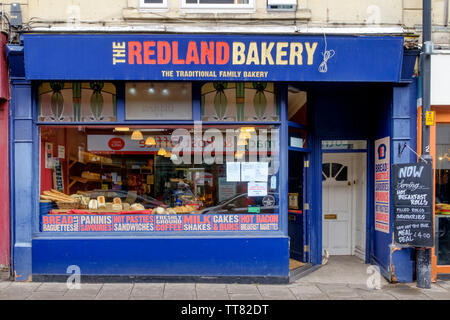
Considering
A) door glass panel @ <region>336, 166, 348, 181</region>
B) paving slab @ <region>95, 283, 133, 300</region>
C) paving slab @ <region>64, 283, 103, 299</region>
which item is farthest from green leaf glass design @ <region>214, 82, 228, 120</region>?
paving slab @ <region>64, 283, 103, 299</region>

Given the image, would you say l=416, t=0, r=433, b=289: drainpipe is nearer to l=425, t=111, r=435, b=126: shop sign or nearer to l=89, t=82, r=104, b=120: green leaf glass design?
l=425, t=111, r=435, b=126: shop sign

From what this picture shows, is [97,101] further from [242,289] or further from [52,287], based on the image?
[242,289]

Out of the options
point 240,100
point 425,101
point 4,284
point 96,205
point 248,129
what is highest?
point 240,100

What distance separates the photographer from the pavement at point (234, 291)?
546 cm

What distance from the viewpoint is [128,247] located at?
6074 mm

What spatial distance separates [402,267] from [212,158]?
3.89 m

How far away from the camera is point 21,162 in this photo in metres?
6.11

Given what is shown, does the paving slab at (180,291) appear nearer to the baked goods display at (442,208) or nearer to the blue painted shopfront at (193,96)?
the blue painted shopfront at (193,96)

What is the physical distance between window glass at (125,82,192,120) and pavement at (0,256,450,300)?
292 centimetres

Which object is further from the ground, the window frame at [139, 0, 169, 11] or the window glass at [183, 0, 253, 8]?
the window glass at [183, 0, 253, 8]

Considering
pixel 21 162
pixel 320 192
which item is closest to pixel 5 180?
pixel 21 162

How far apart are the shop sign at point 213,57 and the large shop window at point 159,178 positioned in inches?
39.6

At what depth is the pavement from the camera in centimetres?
546

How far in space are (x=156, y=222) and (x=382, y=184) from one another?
4.28 m
